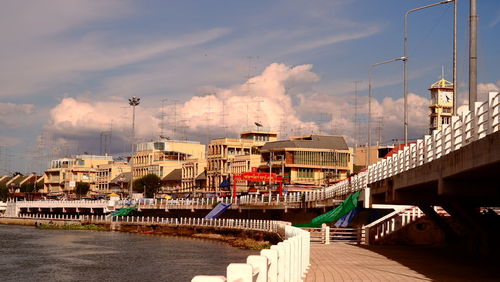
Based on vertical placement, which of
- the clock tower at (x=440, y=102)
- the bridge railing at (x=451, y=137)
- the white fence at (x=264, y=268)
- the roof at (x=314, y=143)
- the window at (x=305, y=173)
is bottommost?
the white fence at (x=264, y=268)

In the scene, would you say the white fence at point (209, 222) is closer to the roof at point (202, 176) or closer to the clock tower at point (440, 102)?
the roof at point (202, 176)

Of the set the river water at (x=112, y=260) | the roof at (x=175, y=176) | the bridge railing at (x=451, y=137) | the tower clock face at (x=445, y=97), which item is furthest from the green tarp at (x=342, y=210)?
the roof at (x=175, y=176)

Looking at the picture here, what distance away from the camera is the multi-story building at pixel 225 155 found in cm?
16612

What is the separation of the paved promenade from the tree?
152 meters

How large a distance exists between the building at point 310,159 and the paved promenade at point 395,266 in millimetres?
108746

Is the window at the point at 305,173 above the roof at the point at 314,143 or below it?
below

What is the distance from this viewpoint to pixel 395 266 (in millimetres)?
28641

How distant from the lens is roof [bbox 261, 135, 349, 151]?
15038 cm

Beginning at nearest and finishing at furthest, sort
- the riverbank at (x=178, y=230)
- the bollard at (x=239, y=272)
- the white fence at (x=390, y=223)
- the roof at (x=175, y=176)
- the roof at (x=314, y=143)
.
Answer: the bollard at (x=239, y=272) → the white fence at (x=390, y=223) → the riverbank at (x=178, y=230) → the roof at (x=314, y=143) → the roof at (x=175, y=176)

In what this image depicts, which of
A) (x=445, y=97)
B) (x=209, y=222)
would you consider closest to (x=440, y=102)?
(x=445, y=97)

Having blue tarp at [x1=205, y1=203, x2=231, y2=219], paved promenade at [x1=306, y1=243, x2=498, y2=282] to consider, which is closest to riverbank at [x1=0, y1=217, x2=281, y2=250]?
blue tarp at [x1=205, y1=203, x2=231, y2=219]

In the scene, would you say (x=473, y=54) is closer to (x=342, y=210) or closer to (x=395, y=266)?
(x=395, y=266)

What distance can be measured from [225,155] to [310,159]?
28097 millimetres

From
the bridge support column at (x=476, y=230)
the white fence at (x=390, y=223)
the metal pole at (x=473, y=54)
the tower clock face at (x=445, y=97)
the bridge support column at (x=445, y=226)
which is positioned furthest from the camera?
the tower clock face at (x=445, y=97)
